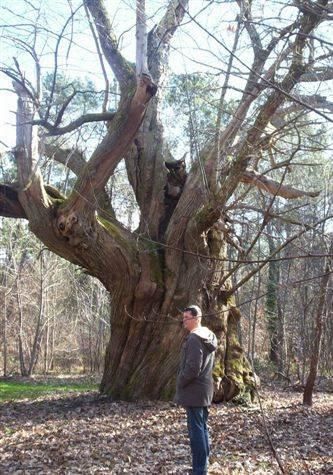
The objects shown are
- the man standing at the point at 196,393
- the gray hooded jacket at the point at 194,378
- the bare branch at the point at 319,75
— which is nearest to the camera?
the bare branch at the point at 319,75

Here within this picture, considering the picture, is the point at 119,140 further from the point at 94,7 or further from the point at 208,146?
the point at 94,7

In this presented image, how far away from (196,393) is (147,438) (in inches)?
84.1

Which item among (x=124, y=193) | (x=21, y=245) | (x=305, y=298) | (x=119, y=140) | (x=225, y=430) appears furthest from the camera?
(x=21, y=245)

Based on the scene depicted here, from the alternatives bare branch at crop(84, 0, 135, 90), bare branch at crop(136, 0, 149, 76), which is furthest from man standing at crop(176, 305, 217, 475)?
bare branch at crop(84, 0, 135, 90)

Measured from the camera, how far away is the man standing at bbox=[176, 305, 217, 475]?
4723mm

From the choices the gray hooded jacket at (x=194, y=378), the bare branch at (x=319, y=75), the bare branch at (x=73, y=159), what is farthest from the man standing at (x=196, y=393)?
the bare branch at (x=73, y=159)

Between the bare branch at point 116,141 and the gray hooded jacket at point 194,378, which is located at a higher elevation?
the bare branch at point 116,141

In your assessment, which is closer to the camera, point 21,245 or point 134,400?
point 134,400

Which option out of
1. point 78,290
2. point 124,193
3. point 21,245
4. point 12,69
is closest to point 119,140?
point 12,69

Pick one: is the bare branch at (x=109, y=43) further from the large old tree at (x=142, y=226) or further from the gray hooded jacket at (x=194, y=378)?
the gray hooded jacket at (x=194, y=378)

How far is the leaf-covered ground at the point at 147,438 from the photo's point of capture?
5.36 m

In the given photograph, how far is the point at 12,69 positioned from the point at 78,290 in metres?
19.6

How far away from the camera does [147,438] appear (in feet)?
21.7

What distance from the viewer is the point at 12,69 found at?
7047 millimetres
